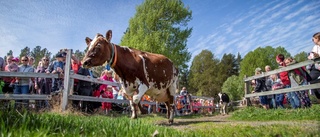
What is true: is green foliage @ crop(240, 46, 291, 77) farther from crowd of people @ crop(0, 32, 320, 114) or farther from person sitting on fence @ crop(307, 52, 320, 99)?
person sitting on fence @ crop(307, 52, 320, 99)

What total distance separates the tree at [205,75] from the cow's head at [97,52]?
47317 mm

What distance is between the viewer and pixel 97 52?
17.3ft

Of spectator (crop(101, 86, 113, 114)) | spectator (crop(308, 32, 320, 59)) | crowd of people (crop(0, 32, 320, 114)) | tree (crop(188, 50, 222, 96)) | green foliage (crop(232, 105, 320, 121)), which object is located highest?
tree (crop(188, 50, 222, 96))

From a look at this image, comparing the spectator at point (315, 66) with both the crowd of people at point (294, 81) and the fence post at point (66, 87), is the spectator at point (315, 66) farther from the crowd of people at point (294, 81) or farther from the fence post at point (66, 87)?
the fence post at point (66, 87)

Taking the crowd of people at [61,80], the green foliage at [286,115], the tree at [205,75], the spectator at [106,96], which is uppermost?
the tree at [205,75]

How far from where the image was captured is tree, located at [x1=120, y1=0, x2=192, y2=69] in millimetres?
23953

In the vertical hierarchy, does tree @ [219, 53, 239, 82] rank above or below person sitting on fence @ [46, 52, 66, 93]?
above

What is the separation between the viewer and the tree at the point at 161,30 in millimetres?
23953

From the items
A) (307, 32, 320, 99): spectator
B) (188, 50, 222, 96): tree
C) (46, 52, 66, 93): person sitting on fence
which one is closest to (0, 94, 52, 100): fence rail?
(46, 52, 66, 93): person sitting on fence

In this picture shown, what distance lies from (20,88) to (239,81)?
45.3 meters

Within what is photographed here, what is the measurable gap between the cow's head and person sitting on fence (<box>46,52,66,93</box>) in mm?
2664

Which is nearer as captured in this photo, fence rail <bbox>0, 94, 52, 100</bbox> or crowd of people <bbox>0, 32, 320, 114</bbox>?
fence rail <bbox>0, 94, 52, 100</bbox>

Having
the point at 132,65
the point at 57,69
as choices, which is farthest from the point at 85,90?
the point at 132,65

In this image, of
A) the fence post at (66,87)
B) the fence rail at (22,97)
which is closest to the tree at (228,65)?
the fence post at (66,87)
